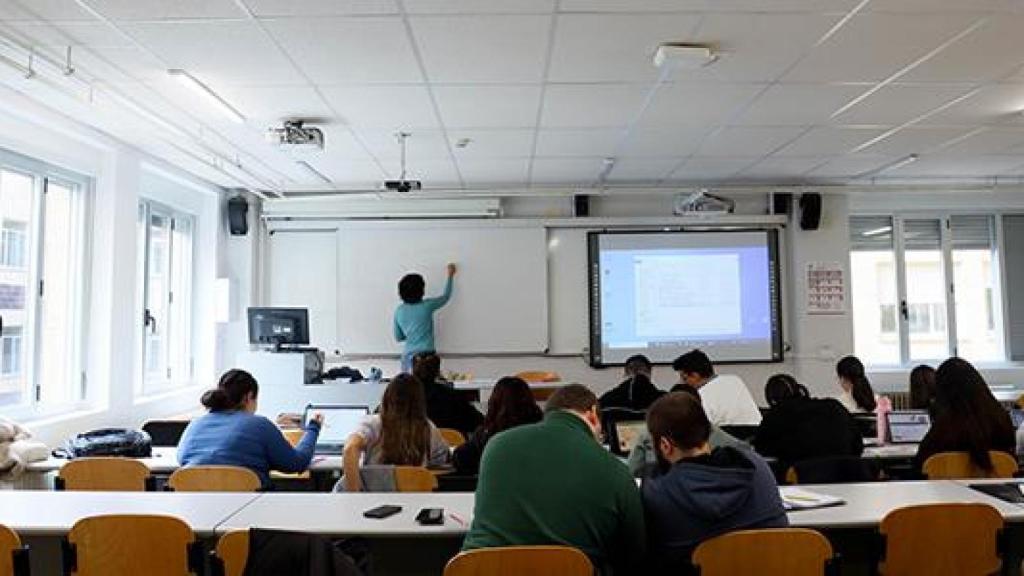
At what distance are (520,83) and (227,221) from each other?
4.36 meters

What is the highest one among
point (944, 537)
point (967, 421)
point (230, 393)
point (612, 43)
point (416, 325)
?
point (612, 43)

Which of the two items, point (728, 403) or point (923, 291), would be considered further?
point (923, 291)

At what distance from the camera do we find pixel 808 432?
12.2 ft

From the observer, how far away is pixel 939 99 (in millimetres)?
4664

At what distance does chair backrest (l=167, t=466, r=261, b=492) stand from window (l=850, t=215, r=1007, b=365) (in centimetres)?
717

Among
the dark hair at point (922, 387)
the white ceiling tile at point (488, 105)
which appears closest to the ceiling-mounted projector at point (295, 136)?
the white ceiling tile at point (488, 105)

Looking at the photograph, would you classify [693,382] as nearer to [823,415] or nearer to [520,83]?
[823,415]

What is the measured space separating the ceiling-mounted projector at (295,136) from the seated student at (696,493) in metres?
3.60

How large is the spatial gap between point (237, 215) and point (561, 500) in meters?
6.12

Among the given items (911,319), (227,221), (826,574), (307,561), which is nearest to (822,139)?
(911,319)

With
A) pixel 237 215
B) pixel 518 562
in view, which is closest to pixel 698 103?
pixel 518 562

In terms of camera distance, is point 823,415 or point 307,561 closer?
point 307,561

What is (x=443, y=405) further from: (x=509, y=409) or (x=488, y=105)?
(x=488, y=105)

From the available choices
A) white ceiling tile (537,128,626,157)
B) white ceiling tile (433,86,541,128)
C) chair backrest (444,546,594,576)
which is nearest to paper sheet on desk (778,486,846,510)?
chair backrest (444,546,594,576)
